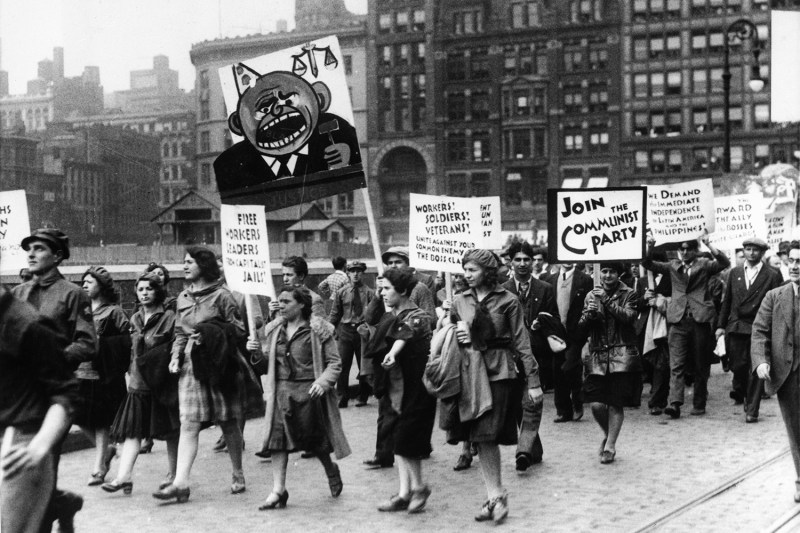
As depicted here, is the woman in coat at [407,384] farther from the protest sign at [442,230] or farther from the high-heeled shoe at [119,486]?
the protest sign at [442,230]

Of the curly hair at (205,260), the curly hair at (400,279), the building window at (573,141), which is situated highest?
the building window at (573,141)

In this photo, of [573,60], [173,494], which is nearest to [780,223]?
[173,494]

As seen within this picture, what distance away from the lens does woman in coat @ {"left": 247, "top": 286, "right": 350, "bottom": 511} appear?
8094 millimetres

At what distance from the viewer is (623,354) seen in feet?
32.8

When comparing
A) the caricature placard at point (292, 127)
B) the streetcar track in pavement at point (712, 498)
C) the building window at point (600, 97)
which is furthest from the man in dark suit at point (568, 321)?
the building window at point (600, 97)

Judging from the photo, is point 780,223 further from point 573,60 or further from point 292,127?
point 573,60

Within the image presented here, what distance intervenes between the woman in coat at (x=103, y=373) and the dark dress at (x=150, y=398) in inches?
12.3

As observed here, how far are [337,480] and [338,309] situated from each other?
594 centimetres

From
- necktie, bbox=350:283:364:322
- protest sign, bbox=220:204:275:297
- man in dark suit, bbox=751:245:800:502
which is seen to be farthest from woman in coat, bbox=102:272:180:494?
necktie, bbox=350:283:364:322

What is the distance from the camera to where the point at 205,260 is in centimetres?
859

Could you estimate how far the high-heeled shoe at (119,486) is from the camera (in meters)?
8.45

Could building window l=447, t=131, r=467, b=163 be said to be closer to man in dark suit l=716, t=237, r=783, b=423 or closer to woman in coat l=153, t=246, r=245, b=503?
man in dark suit l=716, t=237, r=783, b=423

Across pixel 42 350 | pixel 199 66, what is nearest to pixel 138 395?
pixel 42 350

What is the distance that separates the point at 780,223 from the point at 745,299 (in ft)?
34.2
